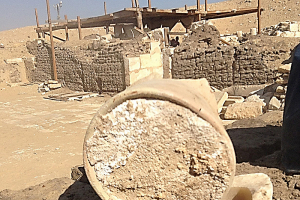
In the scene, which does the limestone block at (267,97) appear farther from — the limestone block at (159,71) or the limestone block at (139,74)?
the limestone block at (139,74)

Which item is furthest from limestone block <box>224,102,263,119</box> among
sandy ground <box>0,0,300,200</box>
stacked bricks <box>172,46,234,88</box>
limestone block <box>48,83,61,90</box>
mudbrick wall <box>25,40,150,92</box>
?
limestone block <box>48,83,61,90</box>

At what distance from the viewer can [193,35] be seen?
9062 mm

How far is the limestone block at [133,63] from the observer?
831cm

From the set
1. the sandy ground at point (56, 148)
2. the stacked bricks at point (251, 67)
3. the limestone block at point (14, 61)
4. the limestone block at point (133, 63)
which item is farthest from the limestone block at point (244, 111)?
the limestone block at point (14, 61)

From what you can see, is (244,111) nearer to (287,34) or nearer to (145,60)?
(145,60)

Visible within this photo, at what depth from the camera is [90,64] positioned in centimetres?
1016

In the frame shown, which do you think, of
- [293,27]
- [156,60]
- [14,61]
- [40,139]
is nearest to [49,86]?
[14,61]

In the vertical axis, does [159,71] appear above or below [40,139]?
above

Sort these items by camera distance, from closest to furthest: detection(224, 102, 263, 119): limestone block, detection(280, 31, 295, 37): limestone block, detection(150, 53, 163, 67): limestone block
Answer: detection(224, 102, 263, 119): limestone block < detection(150, 53, 163, 67): limestone block < detection(280, 31, 295, 37): limestone block

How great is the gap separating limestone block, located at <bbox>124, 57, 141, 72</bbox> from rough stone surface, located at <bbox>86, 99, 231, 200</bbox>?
269 inches

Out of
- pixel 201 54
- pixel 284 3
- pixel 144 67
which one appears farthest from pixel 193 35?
pixel 284 3

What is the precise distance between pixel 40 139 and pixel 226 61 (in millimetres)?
5128

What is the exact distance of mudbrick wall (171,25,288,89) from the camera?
6.94 metres

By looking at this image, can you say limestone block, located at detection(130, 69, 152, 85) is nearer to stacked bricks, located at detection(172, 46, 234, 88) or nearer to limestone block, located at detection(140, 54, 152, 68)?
limestone block, located at detection(140, 54, 152, 68)
